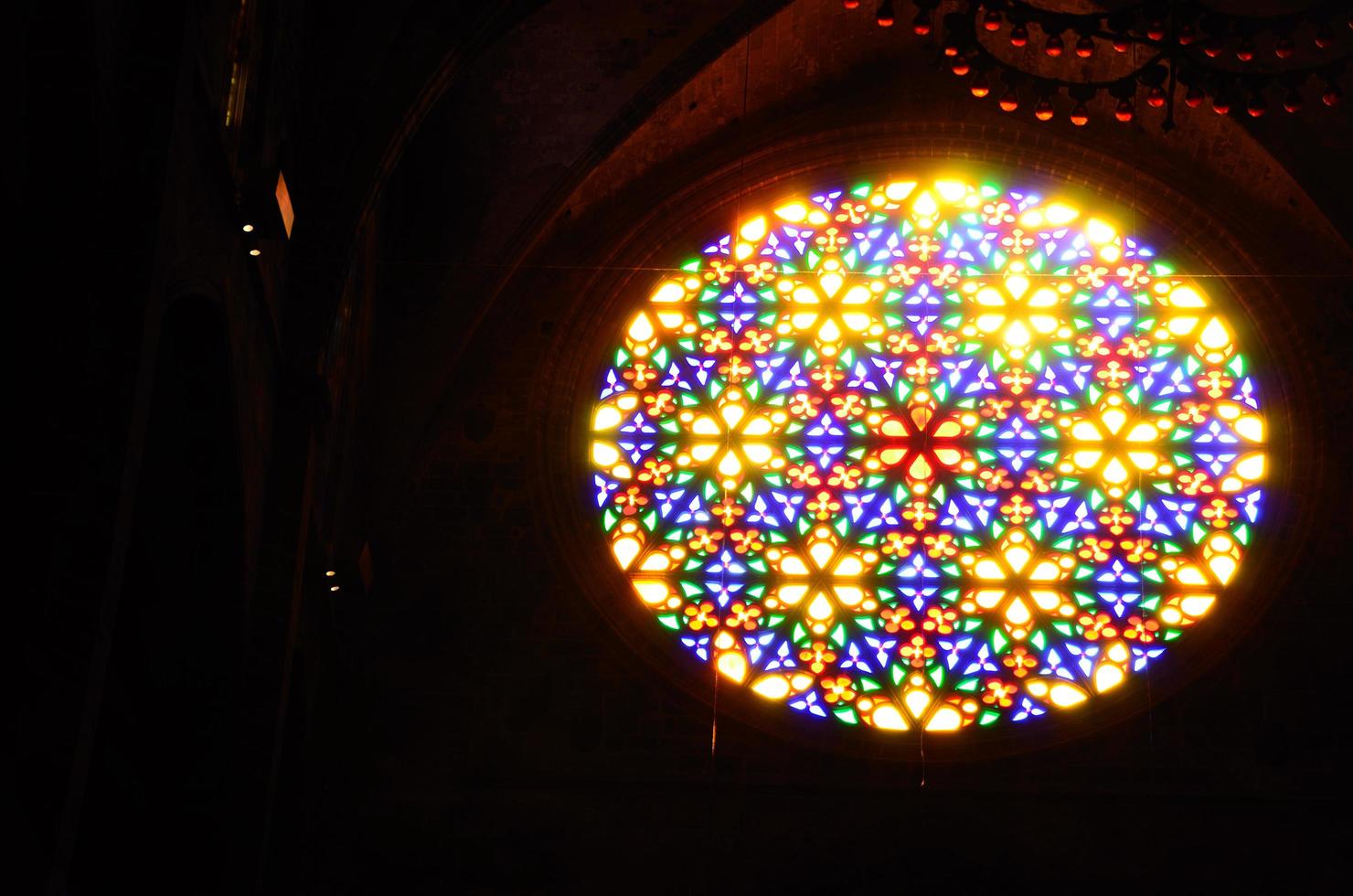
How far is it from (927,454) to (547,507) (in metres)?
2.59

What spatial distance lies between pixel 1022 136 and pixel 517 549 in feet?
15.6

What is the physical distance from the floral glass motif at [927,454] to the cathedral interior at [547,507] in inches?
9.9

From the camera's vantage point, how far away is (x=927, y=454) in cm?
1452

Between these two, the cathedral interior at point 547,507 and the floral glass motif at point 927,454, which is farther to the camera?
the floral glass motif at point 927,454

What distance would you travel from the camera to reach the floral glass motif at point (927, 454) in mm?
13953

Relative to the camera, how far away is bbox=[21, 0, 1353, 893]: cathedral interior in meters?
10.1

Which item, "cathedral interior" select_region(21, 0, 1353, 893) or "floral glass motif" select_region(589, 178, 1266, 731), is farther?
"floral glass motif" select_region(589, 178, 1266, 731)

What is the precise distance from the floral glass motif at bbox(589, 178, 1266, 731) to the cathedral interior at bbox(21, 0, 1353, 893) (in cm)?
25

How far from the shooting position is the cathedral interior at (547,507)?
10.1 meters

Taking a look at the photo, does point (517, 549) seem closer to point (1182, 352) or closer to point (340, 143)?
point (340, 143)

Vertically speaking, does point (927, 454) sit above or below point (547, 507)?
above

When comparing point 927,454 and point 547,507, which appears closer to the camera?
point 547,507

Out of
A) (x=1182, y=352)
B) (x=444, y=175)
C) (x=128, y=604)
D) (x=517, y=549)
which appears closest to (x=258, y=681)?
(x=128, y=604)

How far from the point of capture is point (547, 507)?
14359 mm
